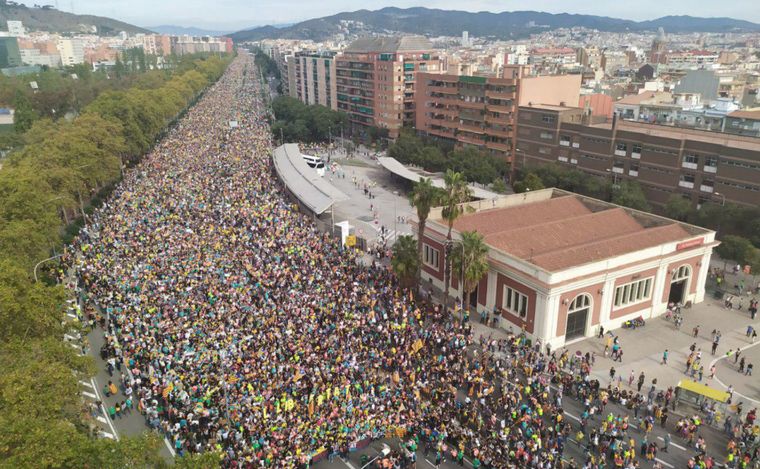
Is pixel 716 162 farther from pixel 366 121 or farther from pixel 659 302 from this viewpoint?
pixel 366 121

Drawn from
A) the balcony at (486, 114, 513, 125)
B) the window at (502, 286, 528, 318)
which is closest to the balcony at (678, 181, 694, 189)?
the balcony at (486, 114, 513, 125)

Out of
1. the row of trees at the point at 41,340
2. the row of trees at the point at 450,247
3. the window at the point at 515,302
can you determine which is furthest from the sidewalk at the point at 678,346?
the row of trees at the point at 41,340

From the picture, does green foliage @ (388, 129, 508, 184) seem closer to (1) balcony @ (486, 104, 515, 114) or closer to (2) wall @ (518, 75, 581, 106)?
(1) balcony @ (486, 104, 515, 114)

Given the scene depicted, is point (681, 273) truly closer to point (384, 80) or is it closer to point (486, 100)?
point (486, 100)

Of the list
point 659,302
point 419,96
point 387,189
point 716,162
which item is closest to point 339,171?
point 387,189

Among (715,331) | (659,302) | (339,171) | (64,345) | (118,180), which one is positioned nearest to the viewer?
(64,345)
